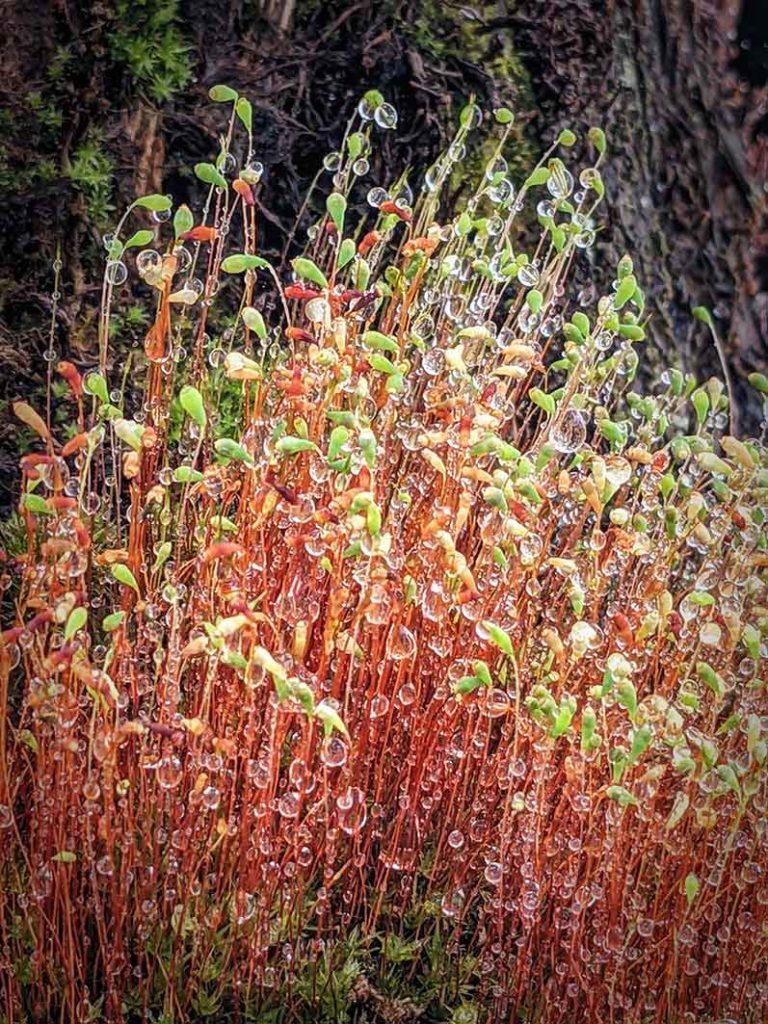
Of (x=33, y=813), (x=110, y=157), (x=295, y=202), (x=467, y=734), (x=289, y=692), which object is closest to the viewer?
(x=289, y=692)

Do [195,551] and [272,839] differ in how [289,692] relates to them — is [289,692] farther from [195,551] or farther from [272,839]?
[195,551]

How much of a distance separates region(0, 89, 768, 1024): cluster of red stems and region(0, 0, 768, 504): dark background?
1.20ft

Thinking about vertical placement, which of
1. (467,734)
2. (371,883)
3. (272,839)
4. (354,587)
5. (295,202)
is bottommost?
(371,883)

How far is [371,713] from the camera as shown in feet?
4.35

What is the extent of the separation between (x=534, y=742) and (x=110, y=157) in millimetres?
1197

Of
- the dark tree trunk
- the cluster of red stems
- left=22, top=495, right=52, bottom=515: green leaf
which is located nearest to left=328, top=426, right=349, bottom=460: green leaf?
the cluster of red stems

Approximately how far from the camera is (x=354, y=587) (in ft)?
4.67

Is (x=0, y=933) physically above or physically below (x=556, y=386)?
below

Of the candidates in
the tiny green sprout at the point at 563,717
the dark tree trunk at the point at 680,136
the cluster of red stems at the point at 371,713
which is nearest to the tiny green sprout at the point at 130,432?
the cluster of red stems at the point at 371,713

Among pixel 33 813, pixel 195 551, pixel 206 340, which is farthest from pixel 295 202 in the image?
pixel 33 813

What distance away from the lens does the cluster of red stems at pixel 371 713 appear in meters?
1.22

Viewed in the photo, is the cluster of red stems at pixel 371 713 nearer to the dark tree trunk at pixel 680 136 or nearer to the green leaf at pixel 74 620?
the green leaf at pixel 74 620

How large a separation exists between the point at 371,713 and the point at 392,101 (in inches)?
48.1

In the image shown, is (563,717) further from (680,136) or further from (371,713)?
(680,136)
